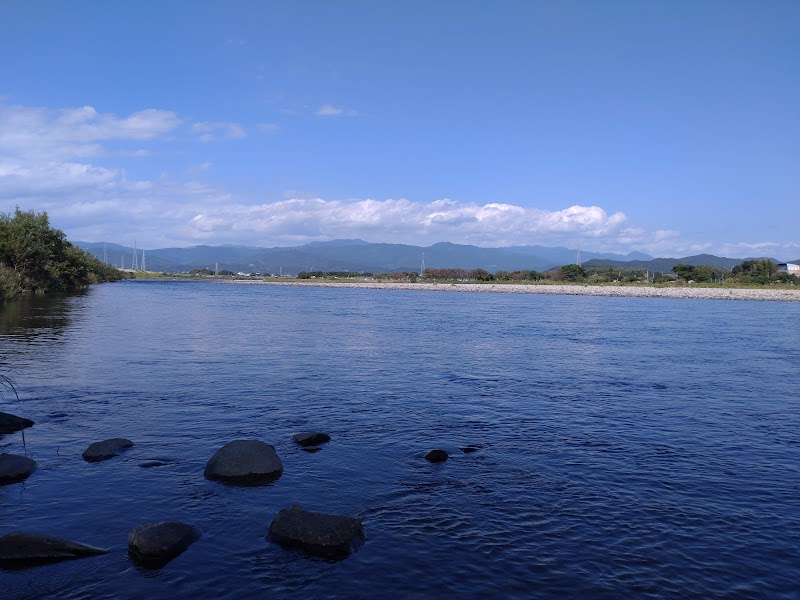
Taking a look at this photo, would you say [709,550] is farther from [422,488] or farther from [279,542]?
[279,542]

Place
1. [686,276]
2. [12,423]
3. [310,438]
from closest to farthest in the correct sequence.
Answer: [310,438] → [12,423] → [686,276]

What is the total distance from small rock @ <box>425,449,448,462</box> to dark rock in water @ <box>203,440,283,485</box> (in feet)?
11.0

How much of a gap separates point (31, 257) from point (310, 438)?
68.1 meters

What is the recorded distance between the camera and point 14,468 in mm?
11750

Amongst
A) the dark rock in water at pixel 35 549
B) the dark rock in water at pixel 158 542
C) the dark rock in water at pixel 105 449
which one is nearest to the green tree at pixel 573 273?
the dark rock in water at pixel 105 449

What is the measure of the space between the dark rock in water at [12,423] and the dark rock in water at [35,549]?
23.6 feet

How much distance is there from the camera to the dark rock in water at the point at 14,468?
456 inches

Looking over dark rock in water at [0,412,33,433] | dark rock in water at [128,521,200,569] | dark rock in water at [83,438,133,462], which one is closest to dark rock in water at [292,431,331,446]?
dark rock in water at [83,438,133,462]

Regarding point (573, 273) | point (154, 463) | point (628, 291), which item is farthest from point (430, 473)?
point (573, 273)

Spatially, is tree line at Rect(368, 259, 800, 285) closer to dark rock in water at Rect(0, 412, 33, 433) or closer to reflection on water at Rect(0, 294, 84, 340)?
reflection on water at Rect(0, 294, 84, 340)

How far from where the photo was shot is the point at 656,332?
1768 inches

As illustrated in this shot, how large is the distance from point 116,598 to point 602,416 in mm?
14270

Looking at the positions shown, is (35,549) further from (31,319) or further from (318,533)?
(31,319)

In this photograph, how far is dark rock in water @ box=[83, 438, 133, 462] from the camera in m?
12.8
